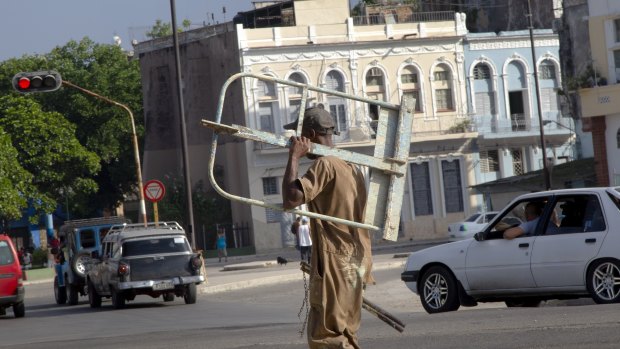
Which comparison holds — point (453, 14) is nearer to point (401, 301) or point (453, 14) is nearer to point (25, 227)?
point (25, 227)

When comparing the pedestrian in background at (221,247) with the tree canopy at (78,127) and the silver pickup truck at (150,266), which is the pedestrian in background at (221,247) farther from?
the silver pickup truck at (150,266)

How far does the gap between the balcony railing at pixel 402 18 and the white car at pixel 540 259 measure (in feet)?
156

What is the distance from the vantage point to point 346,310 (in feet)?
27.7

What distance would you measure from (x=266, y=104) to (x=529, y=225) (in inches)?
1768

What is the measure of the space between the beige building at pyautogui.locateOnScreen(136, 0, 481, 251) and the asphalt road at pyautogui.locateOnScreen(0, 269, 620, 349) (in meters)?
31.5

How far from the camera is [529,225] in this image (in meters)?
16.6

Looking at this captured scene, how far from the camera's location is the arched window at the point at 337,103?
2403 inches

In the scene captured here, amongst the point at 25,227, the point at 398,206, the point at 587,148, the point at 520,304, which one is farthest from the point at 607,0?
the point at 25,227

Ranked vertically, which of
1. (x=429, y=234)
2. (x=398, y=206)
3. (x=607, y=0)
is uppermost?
(x=607, y=0)

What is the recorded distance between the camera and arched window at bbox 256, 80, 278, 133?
200 feet

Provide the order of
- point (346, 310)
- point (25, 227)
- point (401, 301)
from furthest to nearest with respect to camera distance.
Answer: point (25, 227) < point (401, 301) < point (346, 310)

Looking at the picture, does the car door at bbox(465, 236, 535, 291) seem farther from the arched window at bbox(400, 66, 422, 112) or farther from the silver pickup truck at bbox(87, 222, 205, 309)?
the arched window at bbox(400, 66, 422, 112)

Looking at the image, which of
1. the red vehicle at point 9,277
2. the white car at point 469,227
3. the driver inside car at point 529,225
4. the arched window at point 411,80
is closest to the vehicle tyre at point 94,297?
the red vehicle at point 9,277

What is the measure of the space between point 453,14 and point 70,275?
3934cm
